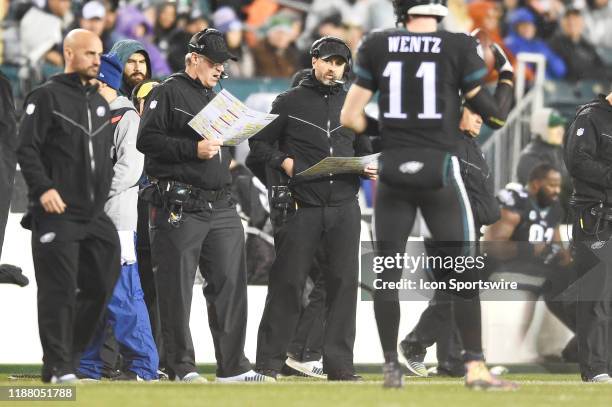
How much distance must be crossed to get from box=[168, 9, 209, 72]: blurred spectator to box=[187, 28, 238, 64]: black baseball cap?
624cm

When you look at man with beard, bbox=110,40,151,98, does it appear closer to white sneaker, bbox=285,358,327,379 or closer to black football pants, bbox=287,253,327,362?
black football pants, bbox=287,253,327,362

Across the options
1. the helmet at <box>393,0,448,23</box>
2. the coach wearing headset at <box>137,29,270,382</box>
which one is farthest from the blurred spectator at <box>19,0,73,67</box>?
the helmet at <box>393,0,448,23</box>

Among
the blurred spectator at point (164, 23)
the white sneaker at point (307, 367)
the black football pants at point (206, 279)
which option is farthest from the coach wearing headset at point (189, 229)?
the blurred spectator at point (164, 23)

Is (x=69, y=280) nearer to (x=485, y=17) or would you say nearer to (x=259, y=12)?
(x=259, y=12)

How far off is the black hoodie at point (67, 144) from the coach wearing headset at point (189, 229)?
926 mm

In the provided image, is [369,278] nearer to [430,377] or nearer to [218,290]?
[430,377]

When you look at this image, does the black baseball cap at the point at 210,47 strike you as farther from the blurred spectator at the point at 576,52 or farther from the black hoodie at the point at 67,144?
the blurred spectator at the point at 576,52

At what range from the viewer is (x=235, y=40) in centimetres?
1686

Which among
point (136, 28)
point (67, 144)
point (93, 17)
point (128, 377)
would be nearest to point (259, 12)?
point (136, 28)

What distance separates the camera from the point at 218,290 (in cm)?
924

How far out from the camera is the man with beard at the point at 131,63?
10.5 meters

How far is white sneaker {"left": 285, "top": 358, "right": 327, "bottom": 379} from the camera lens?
35.1ft

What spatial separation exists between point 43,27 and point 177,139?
23.2 feet

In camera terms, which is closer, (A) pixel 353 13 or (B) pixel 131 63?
(B) pixel 131 63
